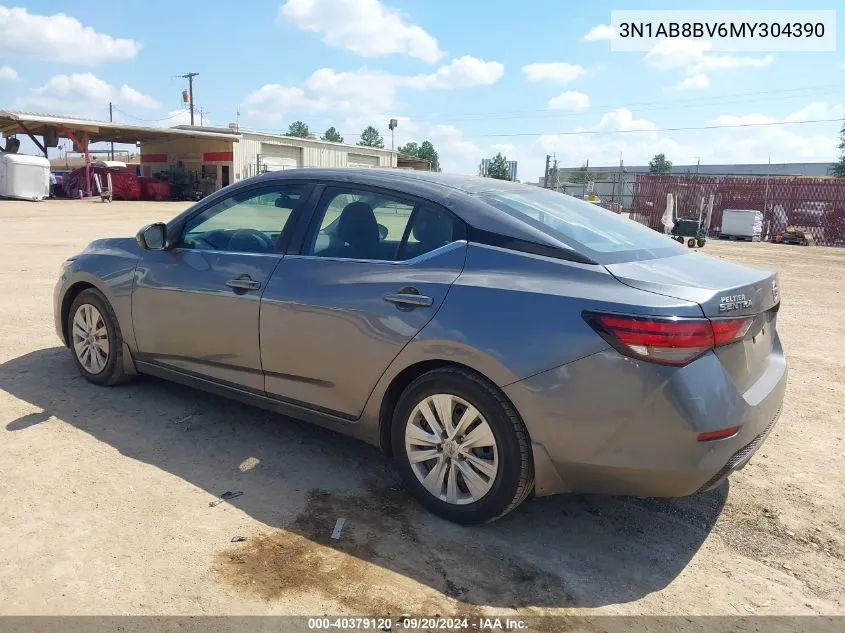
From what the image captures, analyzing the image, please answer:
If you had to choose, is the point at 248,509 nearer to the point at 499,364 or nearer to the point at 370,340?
the point at 370,340

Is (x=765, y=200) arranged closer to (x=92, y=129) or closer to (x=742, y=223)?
(x=742, y=223)

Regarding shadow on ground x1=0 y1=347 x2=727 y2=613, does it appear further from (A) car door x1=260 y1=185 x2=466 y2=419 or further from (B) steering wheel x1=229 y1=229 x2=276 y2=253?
(B) steering wheel x1=229 y1=229 x2=276 y2=253

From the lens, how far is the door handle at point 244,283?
12.0ft

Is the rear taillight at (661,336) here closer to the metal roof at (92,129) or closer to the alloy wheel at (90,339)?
the alloy wheel at (90,339)

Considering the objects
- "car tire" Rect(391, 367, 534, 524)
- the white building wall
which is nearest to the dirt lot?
"car tire" Rect(391, 367, 534, 524)

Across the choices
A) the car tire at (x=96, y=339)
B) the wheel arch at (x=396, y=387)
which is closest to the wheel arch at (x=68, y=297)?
the car tire at (x=96, y=339)

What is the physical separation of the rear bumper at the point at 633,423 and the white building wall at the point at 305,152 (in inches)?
1459

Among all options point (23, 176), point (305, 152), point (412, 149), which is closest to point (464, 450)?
point (23, 176)

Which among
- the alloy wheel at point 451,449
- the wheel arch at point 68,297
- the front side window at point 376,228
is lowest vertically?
the alloy wheel at point 451,449

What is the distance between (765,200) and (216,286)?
97.9 ft

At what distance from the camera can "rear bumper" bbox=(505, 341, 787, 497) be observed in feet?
8.32

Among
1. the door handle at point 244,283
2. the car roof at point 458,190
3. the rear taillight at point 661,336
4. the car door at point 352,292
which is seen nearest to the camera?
the rear taillight at point 661,336

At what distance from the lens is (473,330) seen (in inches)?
112

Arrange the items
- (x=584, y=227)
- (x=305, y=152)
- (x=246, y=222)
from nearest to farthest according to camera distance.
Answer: (x=584, y=227), (x=246, y=222), (x=305, y=152)
